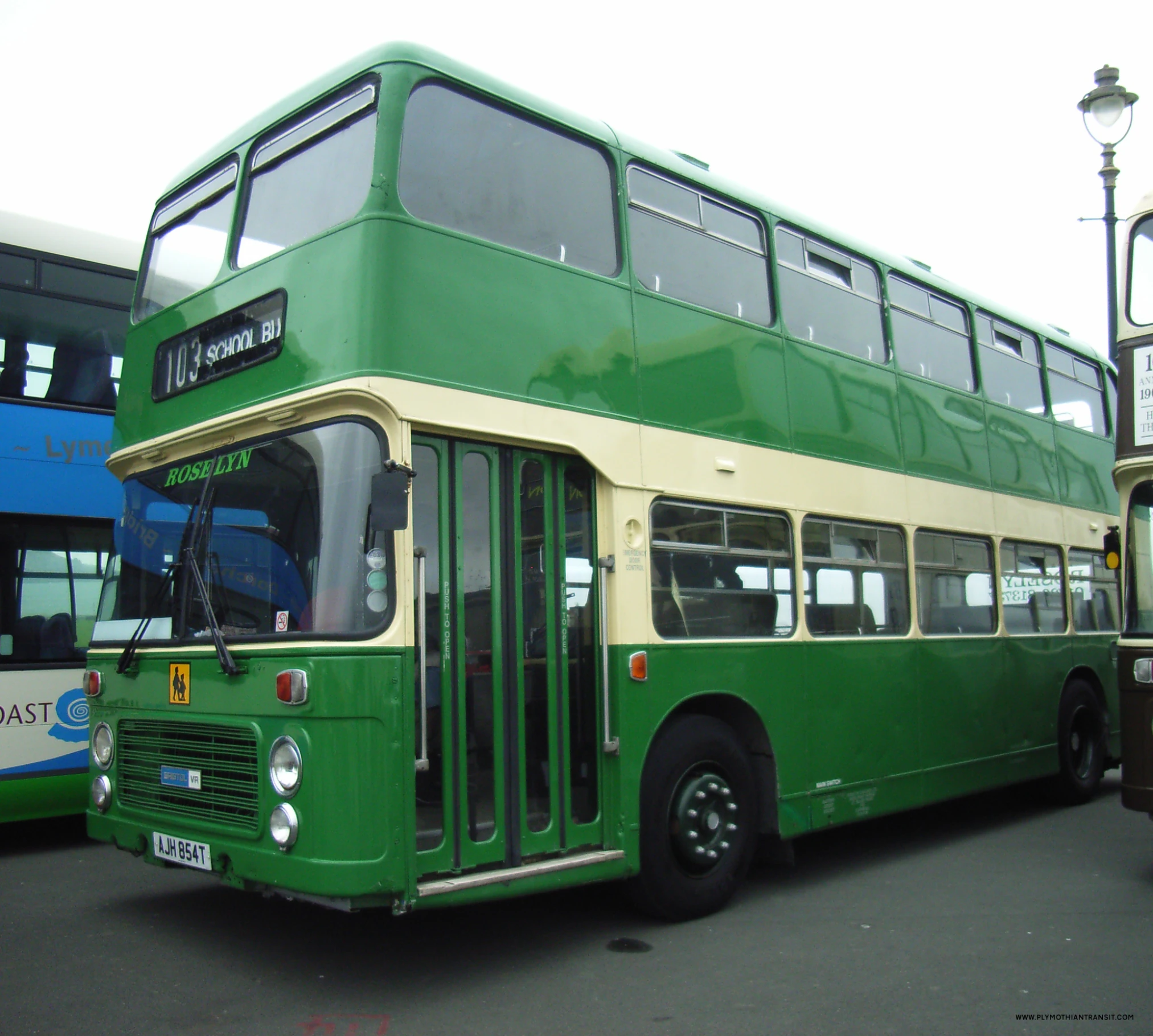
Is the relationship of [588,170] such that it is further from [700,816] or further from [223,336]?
[700,816]

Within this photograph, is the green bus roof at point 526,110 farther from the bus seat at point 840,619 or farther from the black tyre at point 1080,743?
the black tyre at point 1080,743

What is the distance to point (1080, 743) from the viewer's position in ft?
35.7

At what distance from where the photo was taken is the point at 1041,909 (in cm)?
673

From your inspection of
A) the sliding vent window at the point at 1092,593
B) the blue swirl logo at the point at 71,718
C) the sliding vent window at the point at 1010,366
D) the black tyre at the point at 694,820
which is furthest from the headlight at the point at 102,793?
the sliding vent window at the point at 1092,593

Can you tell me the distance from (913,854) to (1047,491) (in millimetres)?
4042

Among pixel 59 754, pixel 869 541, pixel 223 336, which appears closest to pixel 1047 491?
pixel 869 541

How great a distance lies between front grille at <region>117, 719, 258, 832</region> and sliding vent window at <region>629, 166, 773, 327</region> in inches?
135

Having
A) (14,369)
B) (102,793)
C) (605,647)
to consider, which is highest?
(14,369)

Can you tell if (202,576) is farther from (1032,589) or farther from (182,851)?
(1032,589)

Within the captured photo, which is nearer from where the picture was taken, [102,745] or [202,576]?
[202,576]

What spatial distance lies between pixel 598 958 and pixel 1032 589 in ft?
20.6

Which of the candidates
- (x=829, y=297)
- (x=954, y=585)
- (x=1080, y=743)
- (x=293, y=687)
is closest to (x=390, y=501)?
(x=293, y=687)

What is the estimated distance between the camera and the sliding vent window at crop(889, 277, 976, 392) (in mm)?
9023

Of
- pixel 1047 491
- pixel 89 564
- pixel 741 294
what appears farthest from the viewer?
pixel 1047 491
